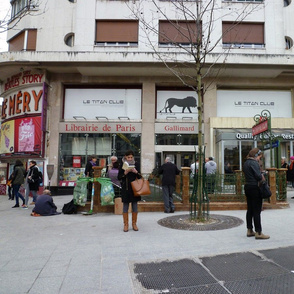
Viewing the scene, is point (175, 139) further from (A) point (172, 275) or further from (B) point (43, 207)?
(A) point (172, 275)

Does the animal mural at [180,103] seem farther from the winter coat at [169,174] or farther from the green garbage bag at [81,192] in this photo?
the green garbage bag at [81,192]

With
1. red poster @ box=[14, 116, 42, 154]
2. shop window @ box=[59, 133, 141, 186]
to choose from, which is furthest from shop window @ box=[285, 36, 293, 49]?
red poster @ box=[14, 116, 42, 154]

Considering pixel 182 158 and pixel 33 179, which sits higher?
pixel 182 158

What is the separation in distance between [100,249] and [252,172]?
3055 millimetres

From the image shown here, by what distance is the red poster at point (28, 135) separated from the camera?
50.5 ft

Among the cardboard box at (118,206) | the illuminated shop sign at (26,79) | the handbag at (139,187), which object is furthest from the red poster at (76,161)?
the handbag at (139,187)

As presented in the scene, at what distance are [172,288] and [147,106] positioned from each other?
13.8m

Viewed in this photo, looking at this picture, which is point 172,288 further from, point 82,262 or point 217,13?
point 217,13

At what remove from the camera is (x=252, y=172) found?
198 inches

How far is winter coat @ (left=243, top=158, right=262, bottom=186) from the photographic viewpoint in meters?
4.95

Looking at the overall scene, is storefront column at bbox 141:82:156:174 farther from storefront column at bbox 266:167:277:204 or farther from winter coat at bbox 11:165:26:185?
storefront column at bbox 266:167:277:204

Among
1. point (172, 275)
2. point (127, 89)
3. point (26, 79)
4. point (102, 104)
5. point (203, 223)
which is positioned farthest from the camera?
point (127, 89)

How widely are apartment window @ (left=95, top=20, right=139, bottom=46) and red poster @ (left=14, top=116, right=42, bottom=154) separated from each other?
6.14 metres

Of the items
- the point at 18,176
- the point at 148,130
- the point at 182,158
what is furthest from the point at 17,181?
the point at 182,158
